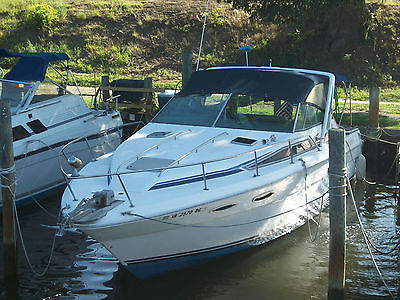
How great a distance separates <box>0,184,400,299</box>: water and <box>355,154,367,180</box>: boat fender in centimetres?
215

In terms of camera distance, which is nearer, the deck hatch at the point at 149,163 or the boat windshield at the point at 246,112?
the deck hatch at the point at 149,163

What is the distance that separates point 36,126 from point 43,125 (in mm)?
171

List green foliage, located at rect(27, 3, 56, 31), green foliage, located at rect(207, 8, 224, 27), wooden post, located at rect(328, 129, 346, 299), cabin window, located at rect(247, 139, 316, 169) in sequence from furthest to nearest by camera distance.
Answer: green foliage, located at rect(27, 3, 56, 31), green foliage, located at rect(207, 8, 224, 27), cabin window, located at rect(247, 139, 316, 169), wooden post, located at rect(328, 129, 346, 299)

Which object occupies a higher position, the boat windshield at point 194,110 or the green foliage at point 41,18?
the green foliage at point 41,18

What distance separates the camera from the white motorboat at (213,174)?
Result: 7.33 metres

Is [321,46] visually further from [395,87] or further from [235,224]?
[235,224]

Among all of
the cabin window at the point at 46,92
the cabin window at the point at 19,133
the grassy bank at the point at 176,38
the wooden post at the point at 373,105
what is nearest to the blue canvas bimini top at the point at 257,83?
the wooden post at the point at 373,105

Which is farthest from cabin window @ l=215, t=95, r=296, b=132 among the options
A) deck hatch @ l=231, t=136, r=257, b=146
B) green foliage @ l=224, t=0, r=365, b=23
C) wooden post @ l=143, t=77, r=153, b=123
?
green foliage @ l=224, t=0, r=365, b=23

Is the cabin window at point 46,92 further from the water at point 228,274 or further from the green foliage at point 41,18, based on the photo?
the green foliage at point 41,18

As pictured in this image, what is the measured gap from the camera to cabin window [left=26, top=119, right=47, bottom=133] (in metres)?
11.0

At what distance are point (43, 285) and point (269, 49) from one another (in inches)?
698

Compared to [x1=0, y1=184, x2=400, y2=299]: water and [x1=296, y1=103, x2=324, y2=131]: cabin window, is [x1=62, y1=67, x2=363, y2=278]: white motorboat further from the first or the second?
[x1=0, y1=184, x2=400, y2=299]: water

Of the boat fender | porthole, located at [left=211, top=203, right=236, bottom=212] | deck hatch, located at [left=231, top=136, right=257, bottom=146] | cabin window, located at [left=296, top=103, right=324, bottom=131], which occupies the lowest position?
the boat fender

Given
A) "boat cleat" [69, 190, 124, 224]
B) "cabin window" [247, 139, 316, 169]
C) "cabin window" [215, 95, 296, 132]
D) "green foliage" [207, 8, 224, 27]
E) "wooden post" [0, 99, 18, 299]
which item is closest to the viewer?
"boat cleat" [69, 190, 124, 224]
